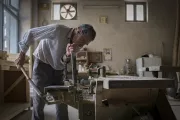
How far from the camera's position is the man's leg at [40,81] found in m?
1.82

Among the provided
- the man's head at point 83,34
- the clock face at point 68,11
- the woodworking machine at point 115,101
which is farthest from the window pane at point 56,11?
the woodworking machine at point 115,101

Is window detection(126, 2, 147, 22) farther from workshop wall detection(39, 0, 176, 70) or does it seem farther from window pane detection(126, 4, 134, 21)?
workshop wall detection(39, 0, 176, 70)

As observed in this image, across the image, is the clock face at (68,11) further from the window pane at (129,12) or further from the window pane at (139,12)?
the window pane at (139,12)

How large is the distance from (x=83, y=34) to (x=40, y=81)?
65 centimetres

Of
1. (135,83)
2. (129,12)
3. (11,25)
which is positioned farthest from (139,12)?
(135,83)

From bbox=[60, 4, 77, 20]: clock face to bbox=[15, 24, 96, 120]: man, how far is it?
4403 millimetres

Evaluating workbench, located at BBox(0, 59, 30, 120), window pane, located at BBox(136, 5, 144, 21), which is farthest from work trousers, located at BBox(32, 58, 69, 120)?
window pane, located at BBox(136, 5, 144, 21)

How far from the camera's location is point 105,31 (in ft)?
20.4

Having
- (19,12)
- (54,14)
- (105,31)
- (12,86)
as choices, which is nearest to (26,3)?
(19,12)

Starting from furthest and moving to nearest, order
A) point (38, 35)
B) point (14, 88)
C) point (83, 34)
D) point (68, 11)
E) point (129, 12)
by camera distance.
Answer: point (129, 12) < point (68, 11) < point (14, 88) < point (38, 35) < point (83, 34)

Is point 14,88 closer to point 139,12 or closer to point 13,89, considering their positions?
point 13,89

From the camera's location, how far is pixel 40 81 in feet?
6.09

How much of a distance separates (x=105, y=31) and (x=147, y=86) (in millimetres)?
5275

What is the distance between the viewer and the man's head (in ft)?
4.74
